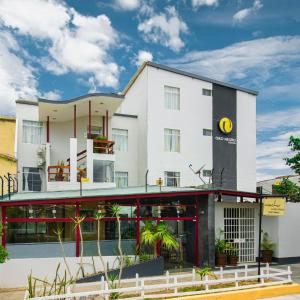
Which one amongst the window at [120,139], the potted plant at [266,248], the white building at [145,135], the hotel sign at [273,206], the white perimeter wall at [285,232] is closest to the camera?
the hotel sign at [273,206]

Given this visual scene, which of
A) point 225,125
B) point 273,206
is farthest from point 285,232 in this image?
point 225,125

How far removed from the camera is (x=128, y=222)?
2205 centimetres

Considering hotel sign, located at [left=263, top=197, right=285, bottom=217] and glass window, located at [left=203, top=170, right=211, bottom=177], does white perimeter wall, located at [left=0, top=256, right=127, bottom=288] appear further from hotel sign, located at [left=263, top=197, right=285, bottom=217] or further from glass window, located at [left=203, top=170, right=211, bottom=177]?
glass window, located at [left=203, top=170, right=211, bottom=177]

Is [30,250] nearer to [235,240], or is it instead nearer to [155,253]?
[155,253]

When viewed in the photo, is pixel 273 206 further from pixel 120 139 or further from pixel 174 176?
pixel 120 139

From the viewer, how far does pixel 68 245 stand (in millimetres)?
20625

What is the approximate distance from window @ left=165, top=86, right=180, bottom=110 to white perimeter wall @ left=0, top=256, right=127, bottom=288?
18.3m

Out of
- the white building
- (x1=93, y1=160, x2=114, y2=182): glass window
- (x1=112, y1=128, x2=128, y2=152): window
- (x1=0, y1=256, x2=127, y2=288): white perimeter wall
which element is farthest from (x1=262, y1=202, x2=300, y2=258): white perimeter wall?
(x1=112, y1=128, x2=128, y2=152): window

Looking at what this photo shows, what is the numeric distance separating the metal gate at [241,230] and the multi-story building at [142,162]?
61mm

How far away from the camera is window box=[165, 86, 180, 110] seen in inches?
1414

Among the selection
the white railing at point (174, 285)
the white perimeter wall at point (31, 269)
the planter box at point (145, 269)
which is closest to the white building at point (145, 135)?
the white perimeter wall at point (31, 269)

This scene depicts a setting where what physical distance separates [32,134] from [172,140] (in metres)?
11.1

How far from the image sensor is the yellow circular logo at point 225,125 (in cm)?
3803

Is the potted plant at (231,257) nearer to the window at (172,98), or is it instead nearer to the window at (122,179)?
the window at (122,179)
